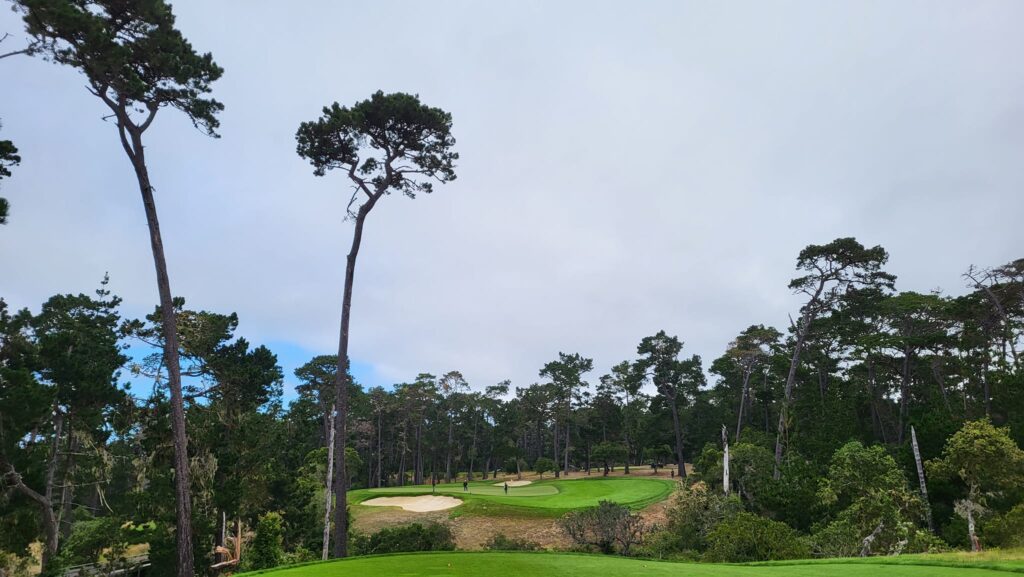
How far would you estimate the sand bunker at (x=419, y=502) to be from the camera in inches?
1297

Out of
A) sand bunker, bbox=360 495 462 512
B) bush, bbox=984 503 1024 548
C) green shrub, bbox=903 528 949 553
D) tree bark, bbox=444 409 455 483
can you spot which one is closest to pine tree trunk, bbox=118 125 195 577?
green shrub, bbox=903 528 949 553

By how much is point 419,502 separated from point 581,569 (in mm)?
30627

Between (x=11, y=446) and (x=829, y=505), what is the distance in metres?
26.5

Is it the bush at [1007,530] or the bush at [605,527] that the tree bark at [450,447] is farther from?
the bush at [1007,530]

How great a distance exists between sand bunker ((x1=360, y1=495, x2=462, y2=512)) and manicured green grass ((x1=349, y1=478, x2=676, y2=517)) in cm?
83

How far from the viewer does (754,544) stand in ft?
39.9

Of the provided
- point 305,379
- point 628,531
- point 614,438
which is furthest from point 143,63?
point 614,438

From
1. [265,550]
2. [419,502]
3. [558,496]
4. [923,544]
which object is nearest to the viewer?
[923,544]

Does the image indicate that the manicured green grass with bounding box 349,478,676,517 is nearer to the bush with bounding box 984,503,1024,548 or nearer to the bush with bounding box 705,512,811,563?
the bush with bounding box 705,512,811,563

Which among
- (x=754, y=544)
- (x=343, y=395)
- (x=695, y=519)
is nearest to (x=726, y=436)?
(x=695, y=519)

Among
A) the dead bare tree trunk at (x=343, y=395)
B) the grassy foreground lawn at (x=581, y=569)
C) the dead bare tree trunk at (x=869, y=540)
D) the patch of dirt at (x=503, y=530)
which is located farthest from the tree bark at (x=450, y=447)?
the grassy foreground lawn at (x=581, y=569)

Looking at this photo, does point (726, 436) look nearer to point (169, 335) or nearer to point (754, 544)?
point (754, 544)

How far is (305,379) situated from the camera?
51.7m

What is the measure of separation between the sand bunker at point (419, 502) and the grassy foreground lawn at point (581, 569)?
2517 cm
